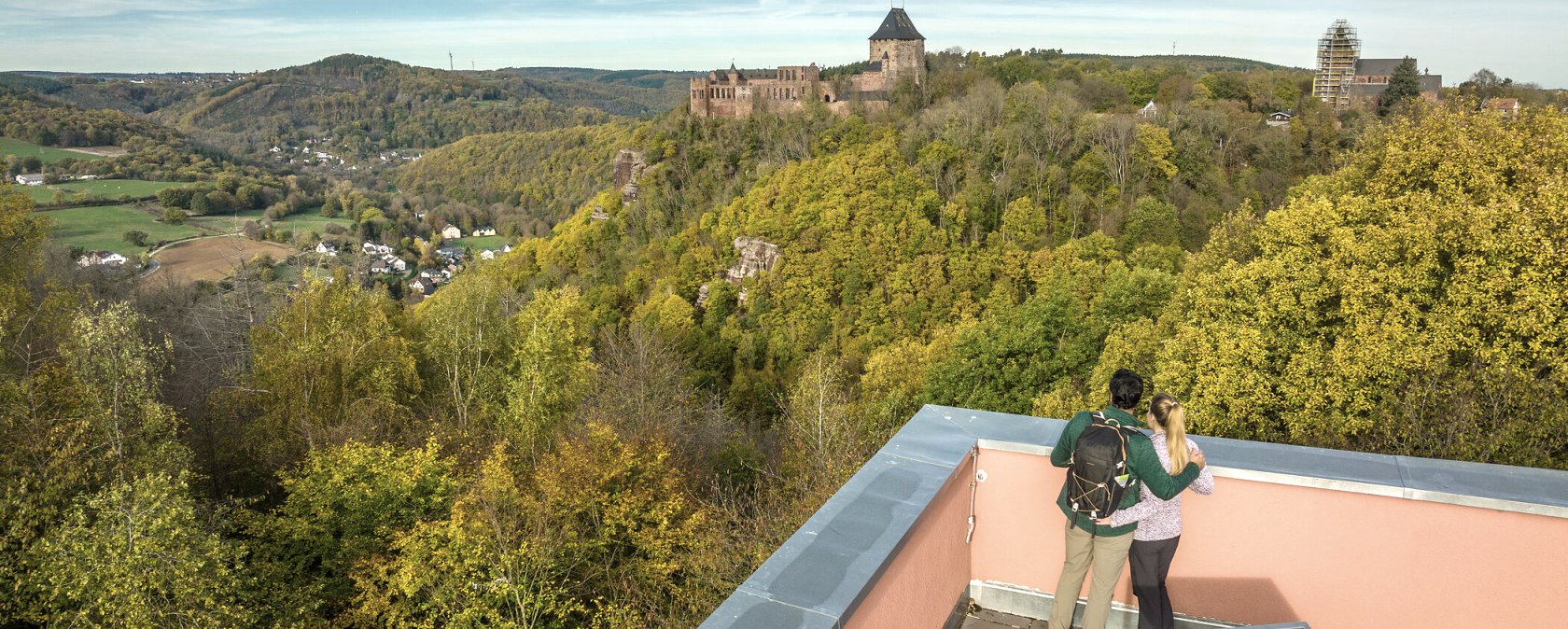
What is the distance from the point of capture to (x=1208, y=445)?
13.5 feet

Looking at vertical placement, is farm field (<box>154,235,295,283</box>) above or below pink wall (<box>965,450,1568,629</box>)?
below

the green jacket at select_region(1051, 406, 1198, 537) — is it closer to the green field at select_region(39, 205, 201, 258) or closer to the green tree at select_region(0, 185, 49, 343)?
the green tree at select_region(0, 185, 49, 343)

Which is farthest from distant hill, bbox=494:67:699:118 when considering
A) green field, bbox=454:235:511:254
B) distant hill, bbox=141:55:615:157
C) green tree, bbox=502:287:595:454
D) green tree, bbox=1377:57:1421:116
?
green tree, bbox=502:287:595:454

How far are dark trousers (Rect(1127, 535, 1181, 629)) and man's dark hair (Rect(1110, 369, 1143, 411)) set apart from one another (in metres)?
0.61

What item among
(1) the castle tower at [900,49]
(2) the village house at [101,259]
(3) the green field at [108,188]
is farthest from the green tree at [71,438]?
(1) the castle tower at [900,49]

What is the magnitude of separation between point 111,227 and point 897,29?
46.3 metres

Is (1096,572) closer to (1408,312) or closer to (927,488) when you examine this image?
(927,488)

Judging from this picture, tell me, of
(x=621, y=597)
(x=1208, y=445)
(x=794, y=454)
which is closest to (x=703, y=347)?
(x=794, y=454)

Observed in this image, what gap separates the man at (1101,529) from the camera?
11.6 feet

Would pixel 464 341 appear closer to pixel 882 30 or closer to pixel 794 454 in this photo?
pixel 794 454

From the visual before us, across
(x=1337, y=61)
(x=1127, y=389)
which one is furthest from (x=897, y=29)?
(x=1127, y=389)

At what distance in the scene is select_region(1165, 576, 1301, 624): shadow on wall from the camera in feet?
12.8

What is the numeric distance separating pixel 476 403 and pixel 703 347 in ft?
64.2

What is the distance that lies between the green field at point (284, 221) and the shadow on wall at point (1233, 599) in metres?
45.0
